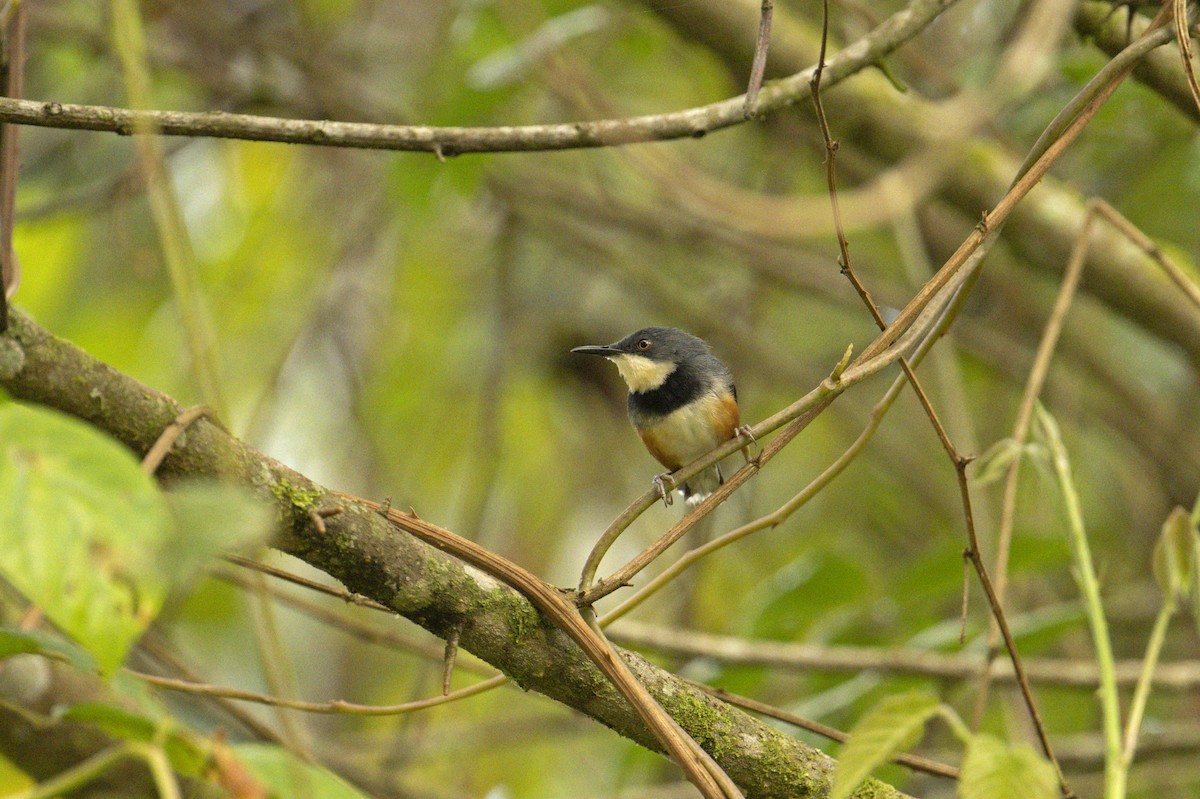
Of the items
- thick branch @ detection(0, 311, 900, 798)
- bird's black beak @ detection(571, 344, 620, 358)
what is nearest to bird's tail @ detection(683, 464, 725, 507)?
bird's black beak @ detection(571, 344, 620, 358)

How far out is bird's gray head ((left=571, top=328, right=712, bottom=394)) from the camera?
4.34 metres

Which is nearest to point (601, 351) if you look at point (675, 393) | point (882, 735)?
point (675, 393)

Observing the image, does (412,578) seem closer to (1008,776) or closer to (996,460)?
(1008,776)

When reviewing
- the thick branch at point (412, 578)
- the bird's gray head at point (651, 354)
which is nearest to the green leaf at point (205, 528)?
the thick branch at point (412, 578)

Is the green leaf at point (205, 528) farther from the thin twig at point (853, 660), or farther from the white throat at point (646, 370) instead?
the white throat at point (646, 370)

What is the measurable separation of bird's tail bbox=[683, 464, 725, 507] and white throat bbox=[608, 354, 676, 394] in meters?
0.54

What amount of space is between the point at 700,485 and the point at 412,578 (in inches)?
126

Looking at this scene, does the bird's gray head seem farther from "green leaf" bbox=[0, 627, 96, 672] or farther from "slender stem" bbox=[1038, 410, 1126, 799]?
"green leaf" bbox=[0, 627, 96, 672]

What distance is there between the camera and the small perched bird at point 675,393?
4.16 meters

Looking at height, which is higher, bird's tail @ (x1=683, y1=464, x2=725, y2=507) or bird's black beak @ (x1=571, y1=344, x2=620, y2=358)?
bird's black beak @ (x1=571, y1=344, x2=620, y2=358)

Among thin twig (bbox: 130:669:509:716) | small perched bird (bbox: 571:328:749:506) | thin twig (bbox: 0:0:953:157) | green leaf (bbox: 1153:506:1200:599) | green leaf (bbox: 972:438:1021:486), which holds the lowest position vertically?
thin twig (bbox: 130:669:509:716)

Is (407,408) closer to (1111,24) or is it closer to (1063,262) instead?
(1063,262)

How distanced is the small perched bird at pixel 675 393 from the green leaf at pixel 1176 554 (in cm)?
218

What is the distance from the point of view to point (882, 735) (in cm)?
138
